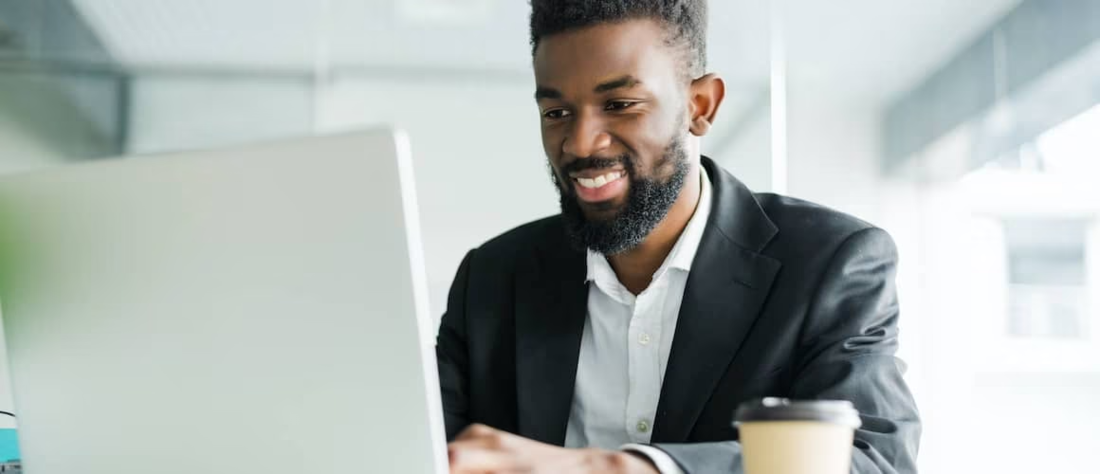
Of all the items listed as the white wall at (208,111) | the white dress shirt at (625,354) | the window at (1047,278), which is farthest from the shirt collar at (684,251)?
the window at (1047,278)

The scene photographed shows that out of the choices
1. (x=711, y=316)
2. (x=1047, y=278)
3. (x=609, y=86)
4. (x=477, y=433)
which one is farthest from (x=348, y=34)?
(x=1047, y=278)

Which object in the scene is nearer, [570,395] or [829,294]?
[829,294]

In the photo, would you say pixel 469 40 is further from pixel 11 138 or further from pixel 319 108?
pixel 11 138

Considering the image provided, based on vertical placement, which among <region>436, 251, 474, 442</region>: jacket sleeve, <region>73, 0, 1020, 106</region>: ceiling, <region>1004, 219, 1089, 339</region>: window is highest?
<region>73, 0, 1020, 106</region>: ceiling

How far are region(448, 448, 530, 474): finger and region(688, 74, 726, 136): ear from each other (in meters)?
0.84

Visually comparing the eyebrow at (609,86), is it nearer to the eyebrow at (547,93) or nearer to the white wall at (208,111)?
the eyebrow at (547,93)

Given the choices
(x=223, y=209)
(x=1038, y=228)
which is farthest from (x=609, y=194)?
(x=1038, y=228)

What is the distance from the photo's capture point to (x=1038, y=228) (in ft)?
14.7

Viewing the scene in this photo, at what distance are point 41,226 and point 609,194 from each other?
32.0 inches

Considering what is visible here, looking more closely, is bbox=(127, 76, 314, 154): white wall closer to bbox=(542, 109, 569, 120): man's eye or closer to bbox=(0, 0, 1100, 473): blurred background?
bbox=(0, 0, 1100, 473): blurred background

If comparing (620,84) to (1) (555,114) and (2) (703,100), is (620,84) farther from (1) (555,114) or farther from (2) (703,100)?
(2) (703,100)

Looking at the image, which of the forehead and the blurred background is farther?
the blurred background

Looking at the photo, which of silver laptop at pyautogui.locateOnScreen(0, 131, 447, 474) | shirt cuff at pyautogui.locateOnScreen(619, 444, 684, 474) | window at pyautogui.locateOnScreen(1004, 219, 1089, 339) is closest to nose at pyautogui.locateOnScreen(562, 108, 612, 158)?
shirt cuff at pyautogui.locateOnScreen(619, 444, 684, 474)

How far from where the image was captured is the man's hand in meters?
0.92
